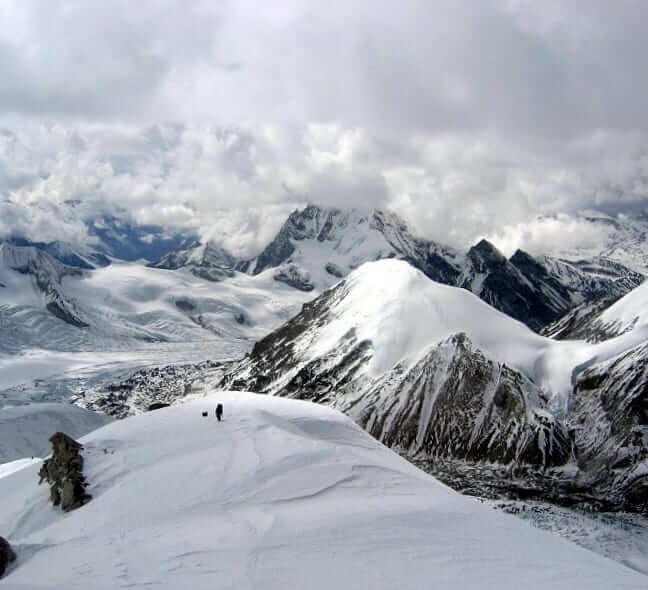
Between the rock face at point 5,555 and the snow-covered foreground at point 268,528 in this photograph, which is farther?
the rock face at point 5,555

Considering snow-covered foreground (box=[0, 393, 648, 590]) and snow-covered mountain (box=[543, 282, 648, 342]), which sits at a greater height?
snow-covered mountain (box=[543, 282, 648, 342])

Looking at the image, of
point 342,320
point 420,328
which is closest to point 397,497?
point 420,328

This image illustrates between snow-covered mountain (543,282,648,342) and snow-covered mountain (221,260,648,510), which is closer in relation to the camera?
snow-covered mountain (221,260,648,510)

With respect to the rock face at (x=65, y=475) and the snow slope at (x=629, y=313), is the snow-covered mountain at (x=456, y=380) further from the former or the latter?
the rock face at (x=65, y=475)

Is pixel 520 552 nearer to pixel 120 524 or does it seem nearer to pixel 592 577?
pixel 592 577

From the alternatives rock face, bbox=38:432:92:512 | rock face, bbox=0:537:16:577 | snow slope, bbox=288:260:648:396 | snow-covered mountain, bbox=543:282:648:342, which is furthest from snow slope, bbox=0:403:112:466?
snow-covered mountain, bbox=543:282:648:342

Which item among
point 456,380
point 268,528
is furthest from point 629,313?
point 268,528

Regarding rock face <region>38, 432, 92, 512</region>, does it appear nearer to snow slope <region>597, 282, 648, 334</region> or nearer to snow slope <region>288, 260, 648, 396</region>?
snow slope <region>288, 260, 648, 396</region>

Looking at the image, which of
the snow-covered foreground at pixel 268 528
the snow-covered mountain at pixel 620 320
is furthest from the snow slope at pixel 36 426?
the snow-covered mountain at pixel 620 320
